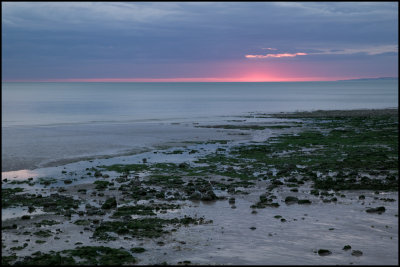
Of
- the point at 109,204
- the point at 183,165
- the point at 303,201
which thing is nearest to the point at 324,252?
the point at 303,201

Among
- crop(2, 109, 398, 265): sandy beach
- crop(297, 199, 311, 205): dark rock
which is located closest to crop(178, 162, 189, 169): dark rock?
crop(2, 109, 398, 265): sandy beach

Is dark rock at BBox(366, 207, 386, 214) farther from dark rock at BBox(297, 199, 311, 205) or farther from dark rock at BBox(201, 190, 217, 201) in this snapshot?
dark rock at BBox(201, 190, 217, 201)

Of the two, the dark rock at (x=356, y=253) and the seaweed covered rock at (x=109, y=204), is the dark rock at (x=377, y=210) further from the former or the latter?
the seaweed covered rock at (x=109, y=204)

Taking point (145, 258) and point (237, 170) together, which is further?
point (237, 170)

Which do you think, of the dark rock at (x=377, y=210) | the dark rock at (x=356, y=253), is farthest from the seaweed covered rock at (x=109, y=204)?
the dark rock at (x=377, y=210)

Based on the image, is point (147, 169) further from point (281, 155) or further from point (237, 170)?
point (281, 155)

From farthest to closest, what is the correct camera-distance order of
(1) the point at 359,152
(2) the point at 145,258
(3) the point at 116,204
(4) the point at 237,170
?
(1) the point at 359,152 < (4) the point at 237,170 < (3) the point at 116,204 < (2) the point at 145,258

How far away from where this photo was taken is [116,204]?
21.7 m

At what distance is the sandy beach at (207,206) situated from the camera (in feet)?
50.9

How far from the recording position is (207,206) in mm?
21812

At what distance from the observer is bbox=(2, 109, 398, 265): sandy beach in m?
15.5

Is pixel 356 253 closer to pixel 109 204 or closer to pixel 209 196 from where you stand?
pixel 209 196

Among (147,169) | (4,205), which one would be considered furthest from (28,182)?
(147,169)

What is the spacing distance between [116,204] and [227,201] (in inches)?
231
